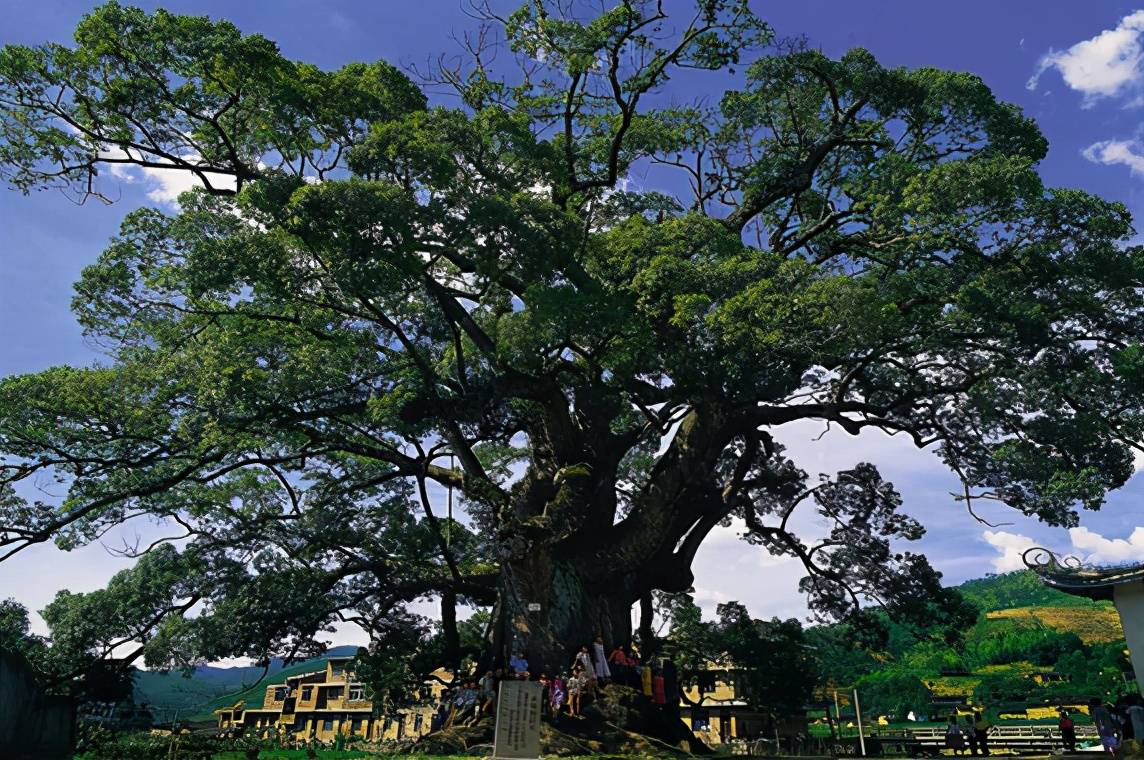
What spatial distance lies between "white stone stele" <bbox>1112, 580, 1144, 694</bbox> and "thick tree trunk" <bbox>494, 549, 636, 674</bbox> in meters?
8.01

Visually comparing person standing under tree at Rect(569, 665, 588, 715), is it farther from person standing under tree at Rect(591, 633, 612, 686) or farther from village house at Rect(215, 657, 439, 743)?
village house at Rect(215, 657, 439, 743)

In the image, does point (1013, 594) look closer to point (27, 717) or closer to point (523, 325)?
point (523, 325)

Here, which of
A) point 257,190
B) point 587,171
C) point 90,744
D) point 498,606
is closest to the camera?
point 90,744

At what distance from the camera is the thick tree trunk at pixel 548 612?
1370 cm

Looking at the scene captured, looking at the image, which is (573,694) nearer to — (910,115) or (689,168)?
(689,168)

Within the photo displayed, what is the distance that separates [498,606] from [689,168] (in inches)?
406

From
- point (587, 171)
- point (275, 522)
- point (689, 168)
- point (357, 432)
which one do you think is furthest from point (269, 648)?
point (689, 168)

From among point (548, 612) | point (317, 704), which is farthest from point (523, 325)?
point (317, 704)

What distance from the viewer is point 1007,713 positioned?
33.2m

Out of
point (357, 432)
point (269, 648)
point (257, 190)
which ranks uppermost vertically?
point (257, 190)

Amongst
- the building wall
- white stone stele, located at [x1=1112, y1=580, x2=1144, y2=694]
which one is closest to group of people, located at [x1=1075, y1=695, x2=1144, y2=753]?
white stone stele, located at [x1=1112, y1=580, x2=1144, y2=694]

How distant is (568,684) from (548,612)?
1.54 meters

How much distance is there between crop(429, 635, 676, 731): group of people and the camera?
12609mm

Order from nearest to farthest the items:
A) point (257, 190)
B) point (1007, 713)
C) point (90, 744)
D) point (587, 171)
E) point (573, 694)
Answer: point (90, 744) < point (257, 190) < point (573, 694) < point (587, 171) < point (1007, 713)
